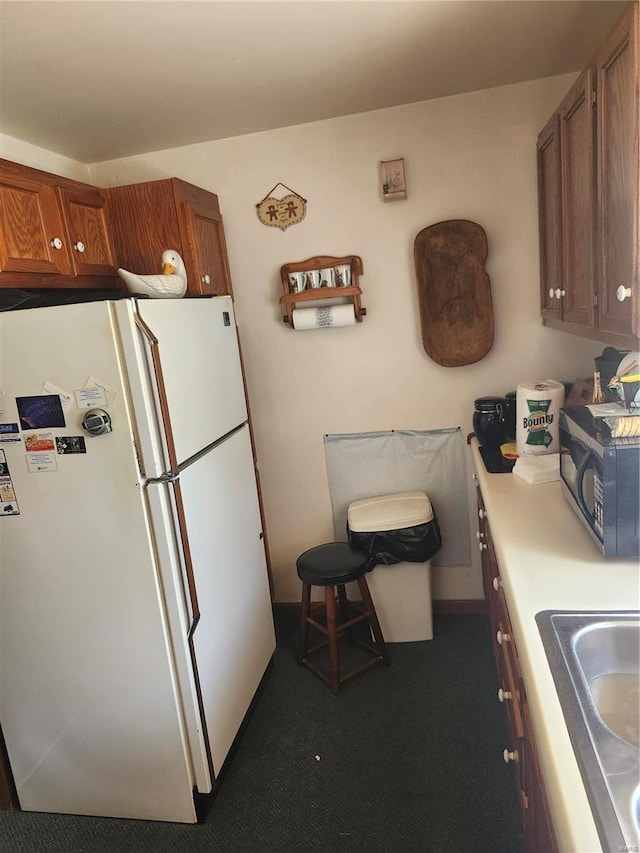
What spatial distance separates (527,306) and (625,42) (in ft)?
4.36

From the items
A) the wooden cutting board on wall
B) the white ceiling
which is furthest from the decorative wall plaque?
the wooden cutting board on wall

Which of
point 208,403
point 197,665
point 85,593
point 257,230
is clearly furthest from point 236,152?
point 197,665

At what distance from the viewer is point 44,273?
1946mm

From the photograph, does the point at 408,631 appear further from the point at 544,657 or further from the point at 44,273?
the point at 44,273

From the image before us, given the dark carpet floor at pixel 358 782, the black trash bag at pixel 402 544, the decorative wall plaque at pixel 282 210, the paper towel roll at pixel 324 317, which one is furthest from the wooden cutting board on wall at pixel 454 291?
the dark carpet floor at pixel 358 782

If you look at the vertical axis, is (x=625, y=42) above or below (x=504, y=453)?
above

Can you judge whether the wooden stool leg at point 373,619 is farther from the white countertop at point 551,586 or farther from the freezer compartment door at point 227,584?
the white countertop at point 551,586

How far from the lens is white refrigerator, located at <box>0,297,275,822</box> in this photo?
63.6 inches

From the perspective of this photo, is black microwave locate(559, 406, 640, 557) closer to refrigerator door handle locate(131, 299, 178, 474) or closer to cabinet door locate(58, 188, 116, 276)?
refrigerator door handle locate(131, 299, 178, 474)

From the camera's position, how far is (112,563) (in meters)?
1.71

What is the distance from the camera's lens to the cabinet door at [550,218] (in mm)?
1949

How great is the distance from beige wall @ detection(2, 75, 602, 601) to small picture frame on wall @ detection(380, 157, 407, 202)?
44 millimetres

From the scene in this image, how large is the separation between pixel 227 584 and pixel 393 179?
1849 millimetres

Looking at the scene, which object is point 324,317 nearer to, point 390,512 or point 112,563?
point 390,512
